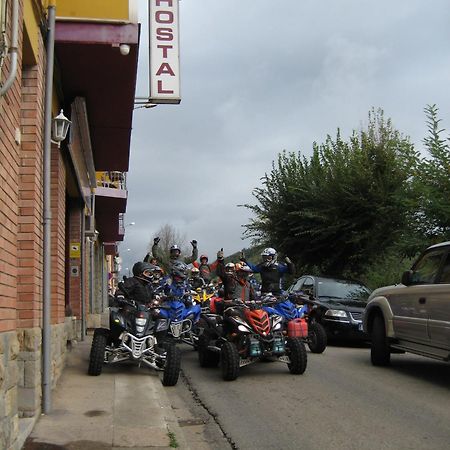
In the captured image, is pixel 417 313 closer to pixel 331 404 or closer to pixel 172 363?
pixel 331 404

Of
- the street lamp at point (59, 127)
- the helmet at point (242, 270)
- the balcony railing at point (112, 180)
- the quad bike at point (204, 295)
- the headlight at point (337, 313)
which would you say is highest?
the balcony railing at point (112, 180)

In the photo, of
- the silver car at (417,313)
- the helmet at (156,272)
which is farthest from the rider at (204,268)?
the silver car at (417,313)

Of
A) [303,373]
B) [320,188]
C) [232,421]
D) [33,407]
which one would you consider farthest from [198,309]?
[320,188]

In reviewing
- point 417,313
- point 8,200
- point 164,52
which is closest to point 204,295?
point 164,52

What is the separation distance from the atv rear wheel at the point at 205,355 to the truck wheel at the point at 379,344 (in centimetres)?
257

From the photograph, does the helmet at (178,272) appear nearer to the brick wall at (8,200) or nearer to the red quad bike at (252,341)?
the red quad bike at (252,341)

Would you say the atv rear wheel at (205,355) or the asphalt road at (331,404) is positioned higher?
the atv rear wheel at (205,355)

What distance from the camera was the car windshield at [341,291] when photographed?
13.6m

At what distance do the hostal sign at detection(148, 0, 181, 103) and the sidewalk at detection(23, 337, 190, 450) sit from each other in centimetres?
465

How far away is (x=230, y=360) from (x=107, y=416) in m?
2.55

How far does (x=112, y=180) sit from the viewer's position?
1934cm

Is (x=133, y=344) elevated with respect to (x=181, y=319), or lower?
lower

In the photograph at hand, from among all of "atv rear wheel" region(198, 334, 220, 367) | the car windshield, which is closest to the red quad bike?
"atv rear wheel" region(198, 334, 220, 367)

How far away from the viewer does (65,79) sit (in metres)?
8.23
